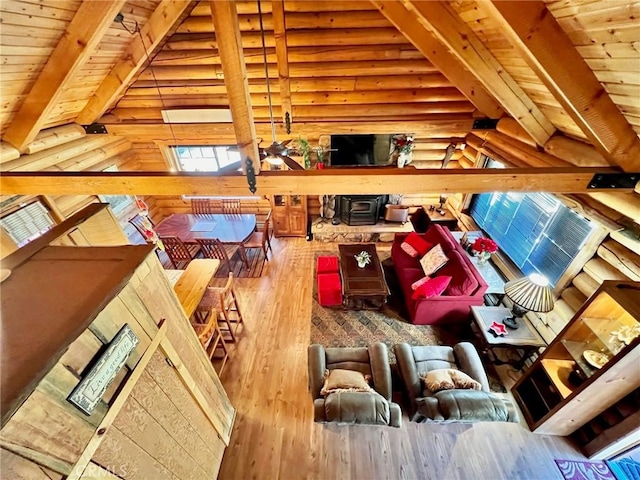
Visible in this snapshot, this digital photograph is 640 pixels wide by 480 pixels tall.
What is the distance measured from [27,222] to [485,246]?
21.1ft

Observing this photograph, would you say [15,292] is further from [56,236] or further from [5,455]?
[5,455]

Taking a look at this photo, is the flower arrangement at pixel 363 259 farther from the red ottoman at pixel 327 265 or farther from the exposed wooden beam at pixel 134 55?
the exposed wooden beam at pixel 134 55

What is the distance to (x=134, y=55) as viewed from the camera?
3.38 m

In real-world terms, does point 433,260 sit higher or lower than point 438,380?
higher

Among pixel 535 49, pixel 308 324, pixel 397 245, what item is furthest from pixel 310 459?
pixel 535 49

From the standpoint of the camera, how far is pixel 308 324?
3875 mm

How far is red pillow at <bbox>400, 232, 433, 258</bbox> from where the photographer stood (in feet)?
14.1

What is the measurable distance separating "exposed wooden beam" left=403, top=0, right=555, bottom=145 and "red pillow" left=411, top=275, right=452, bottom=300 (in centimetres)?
212

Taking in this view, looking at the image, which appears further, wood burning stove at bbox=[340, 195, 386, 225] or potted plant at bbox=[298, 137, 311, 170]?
wood burning stove at bbox=[340, 195, 386, 225]

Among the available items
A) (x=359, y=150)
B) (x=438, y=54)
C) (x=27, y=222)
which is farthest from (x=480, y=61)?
(x=27, y=222)

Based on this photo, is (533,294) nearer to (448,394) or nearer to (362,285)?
(448,394)

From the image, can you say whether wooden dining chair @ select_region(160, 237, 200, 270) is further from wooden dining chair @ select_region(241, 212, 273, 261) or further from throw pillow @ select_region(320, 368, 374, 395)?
throw pillow @ select_region(320, 368, 374, 395)

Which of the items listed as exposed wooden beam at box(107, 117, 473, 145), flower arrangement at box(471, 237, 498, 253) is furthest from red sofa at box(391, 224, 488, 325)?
exposed wooden beam at box(107, 117, 473, 145)

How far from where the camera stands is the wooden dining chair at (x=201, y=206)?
5727mm
